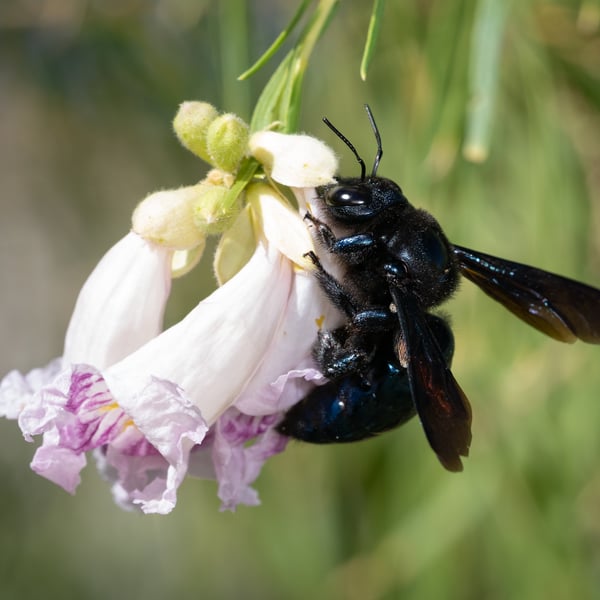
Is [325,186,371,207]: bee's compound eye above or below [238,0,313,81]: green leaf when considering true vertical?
below

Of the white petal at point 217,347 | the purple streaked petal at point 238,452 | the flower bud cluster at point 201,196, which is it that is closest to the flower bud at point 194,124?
the flower bud cluster at point 201,196

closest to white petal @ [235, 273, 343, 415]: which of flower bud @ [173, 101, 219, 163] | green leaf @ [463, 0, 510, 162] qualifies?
flower bud @ [173, 101, 219, 163]

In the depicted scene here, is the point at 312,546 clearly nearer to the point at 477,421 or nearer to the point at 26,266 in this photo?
the point at 477,421

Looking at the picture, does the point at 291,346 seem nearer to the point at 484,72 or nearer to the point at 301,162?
the point at 301,162

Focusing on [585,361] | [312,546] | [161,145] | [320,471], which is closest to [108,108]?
[161,145]

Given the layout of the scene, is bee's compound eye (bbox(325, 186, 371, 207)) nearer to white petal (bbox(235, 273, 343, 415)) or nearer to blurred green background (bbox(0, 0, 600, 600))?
white petal (bbox(235, 273, 343, 415))
